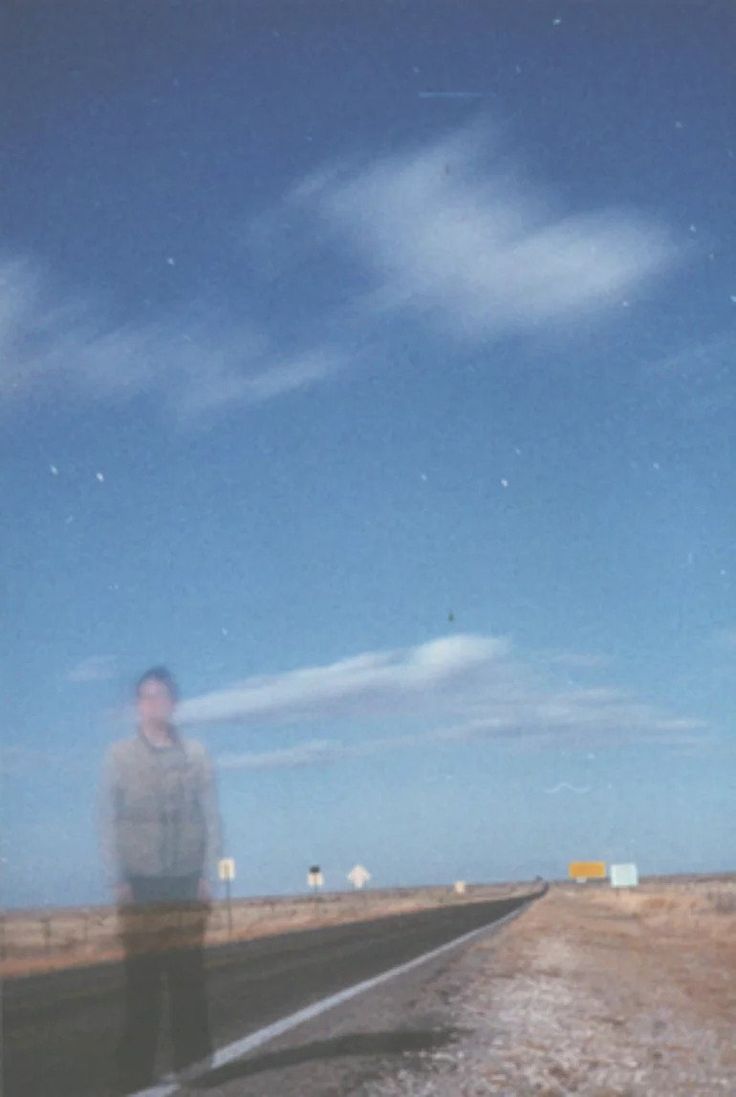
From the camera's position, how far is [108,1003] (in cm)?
1287

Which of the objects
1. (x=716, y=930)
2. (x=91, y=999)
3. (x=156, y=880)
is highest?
(x=156, y=880)

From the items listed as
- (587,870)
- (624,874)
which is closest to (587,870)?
(587,870)

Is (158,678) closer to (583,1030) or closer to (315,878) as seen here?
(583,1030)

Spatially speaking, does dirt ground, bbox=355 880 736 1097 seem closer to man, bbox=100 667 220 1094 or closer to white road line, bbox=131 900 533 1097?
white road line, bbox=131 900 533 1097

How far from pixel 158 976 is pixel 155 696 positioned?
4.32 ft

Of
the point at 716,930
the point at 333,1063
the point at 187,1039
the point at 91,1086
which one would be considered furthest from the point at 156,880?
the point at 716,930

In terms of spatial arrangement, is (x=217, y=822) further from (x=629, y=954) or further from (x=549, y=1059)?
(x=629, y=954)

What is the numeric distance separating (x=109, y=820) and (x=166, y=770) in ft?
1.01

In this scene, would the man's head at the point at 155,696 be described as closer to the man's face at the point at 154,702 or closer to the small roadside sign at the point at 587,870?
the man's face at the point at 154,702

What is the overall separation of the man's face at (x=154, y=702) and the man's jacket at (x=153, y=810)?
0.32ft

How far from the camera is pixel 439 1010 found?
10.4 metres

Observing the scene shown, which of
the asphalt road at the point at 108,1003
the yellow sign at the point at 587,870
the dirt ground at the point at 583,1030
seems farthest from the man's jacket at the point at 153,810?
the yellow sign at the point at 587,870

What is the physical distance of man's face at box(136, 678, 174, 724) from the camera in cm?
516

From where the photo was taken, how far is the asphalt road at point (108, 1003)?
7445 mm
